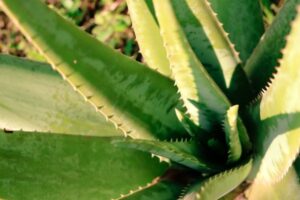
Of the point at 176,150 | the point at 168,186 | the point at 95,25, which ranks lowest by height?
the point at 95,25

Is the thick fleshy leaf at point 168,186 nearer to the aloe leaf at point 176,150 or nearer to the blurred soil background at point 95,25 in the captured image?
the aloe leaf at point 176,150

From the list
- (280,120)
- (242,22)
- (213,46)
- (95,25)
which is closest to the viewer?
(280,120)

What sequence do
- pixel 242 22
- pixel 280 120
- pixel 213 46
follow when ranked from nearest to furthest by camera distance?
pixel 280 120
pixel 213 46
pixel 242 22

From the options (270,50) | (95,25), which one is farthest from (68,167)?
(95,25)

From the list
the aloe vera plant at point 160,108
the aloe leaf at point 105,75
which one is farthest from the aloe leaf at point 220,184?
the aloe leaf at point 105,75

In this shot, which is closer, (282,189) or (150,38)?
(282,189)

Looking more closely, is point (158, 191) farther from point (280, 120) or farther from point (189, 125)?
point (280, 120)

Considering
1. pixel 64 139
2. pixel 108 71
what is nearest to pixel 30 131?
pixel 64 139
